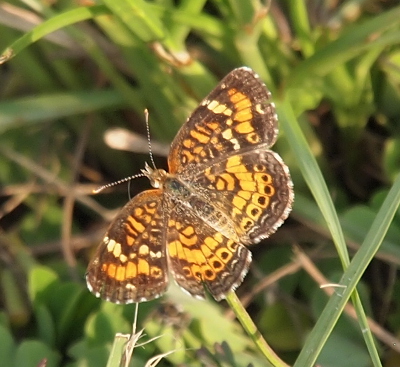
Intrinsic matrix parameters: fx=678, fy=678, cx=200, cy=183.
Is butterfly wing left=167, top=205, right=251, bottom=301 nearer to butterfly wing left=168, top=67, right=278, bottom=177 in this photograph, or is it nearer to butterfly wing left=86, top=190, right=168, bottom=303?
butterfly wing left=86, top=190, right=168, bottom=303

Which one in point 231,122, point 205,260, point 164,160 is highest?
point 231,122

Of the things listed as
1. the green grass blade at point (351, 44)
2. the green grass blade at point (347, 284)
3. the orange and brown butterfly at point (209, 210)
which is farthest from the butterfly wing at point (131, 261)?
the green grass blade at point (351, 44)

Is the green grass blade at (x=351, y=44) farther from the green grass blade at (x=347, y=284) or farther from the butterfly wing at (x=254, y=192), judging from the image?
the green grass blade at (x=347, y=284)

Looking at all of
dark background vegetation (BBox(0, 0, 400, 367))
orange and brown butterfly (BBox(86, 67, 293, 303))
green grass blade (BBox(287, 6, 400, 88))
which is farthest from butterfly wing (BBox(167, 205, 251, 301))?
green grass blade (BBox(287, 6, 400, 88))

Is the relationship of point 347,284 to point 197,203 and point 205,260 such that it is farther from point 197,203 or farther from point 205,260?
point 197,203

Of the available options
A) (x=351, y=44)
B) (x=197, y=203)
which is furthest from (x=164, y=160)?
(x=351, y=44)

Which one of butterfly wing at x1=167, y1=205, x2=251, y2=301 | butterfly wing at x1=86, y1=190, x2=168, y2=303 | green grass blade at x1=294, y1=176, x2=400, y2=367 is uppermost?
butterfly wing at x1=86, y1=190, x2=168, y2=303

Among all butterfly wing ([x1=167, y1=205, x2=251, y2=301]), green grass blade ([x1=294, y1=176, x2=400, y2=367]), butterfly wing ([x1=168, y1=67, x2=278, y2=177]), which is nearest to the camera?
green grass blade ([x1=294, y1=176, x2=400, y2=367])

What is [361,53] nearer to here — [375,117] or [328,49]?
[328,49]
